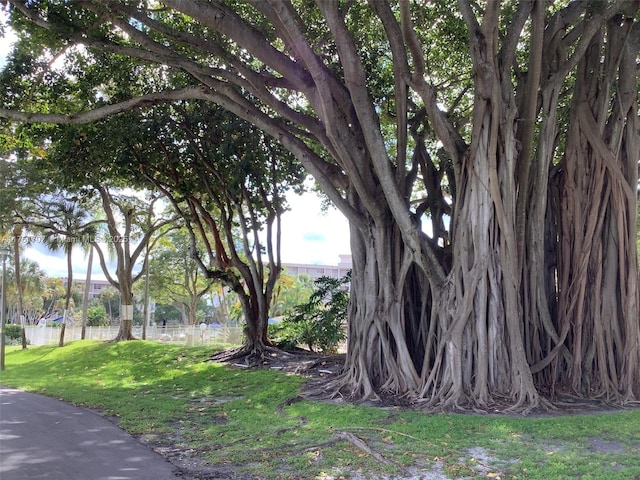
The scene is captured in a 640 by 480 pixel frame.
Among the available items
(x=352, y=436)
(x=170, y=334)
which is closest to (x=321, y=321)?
(x=352, y=436)

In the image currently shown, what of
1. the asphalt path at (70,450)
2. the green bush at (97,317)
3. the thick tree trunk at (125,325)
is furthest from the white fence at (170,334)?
the green bush at (97,317)

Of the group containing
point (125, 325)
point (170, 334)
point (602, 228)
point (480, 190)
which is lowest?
point (170, 334)

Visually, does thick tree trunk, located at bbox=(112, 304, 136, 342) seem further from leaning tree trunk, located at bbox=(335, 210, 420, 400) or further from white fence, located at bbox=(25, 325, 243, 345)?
leaning tree trunk, located at bbox=(335, 210, 420, 400)

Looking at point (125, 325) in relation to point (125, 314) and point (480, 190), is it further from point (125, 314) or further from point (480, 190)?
point (480, 190)

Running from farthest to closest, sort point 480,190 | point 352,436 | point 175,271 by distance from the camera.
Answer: point 175,271, point 480,190, point 352,436

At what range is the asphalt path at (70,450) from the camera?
5141 millimetres

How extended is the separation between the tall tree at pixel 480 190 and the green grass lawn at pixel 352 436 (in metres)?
1.16

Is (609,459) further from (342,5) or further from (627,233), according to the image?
(342,5)

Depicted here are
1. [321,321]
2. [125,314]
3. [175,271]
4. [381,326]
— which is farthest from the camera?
[175,271]

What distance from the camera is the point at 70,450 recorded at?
5992mm

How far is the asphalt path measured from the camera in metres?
5.14

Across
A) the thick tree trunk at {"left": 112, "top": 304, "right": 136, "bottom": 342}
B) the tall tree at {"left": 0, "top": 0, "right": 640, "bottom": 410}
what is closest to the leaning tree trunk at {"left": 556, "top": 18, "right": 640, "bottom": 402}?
the tall tree at {"left": 0, "top": 0, "right": 640, "bottom": 410}

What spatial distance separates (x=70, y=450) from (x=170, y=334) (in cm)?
2509

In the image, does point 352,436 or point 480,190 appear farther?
point 480,190
